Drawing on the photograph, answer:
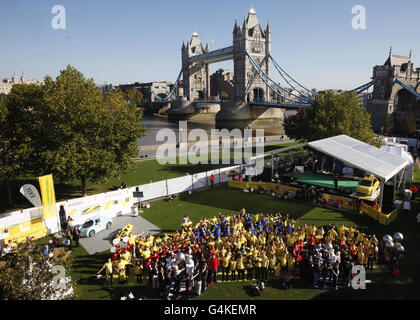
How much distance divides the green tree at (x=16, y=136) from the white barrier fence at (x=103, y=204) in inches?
180

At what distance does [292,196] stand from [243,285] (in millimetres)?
12338

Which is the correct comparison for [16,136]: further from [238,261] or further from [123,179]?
[238,261]

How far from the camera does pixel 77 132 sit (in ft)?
66.9

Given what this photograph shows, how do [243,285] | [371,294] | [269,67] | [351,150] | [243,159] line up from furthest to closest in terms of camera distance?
[269,67] → [243,159] → [351,150] → [243,285] → [371,294]

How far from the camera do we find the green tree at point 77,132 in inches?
765

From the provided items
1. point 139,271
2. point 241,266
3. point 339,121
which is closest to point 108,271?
point 139,271

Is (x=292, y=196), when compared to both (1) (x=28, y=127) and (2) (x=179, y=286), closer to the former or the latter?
(2) (x=179, y=286)

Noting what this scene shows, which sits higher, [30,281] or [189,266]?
[30,281]

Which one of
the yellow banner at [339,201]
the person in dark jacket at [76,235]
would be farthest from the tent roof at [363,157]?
the person in dark jacket at [76,235]

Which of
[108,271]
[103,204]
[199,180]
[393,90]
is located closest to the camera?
[108,271]

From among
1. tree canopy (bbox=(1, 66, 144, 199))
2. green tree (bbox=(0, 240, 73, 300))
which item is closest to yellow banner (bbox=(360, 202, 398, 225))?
green tree (bbox=(0, 240, 73, 300))

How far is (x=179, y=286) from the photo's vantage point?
1115 cm

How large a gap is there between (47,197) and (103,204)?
3410 mm
